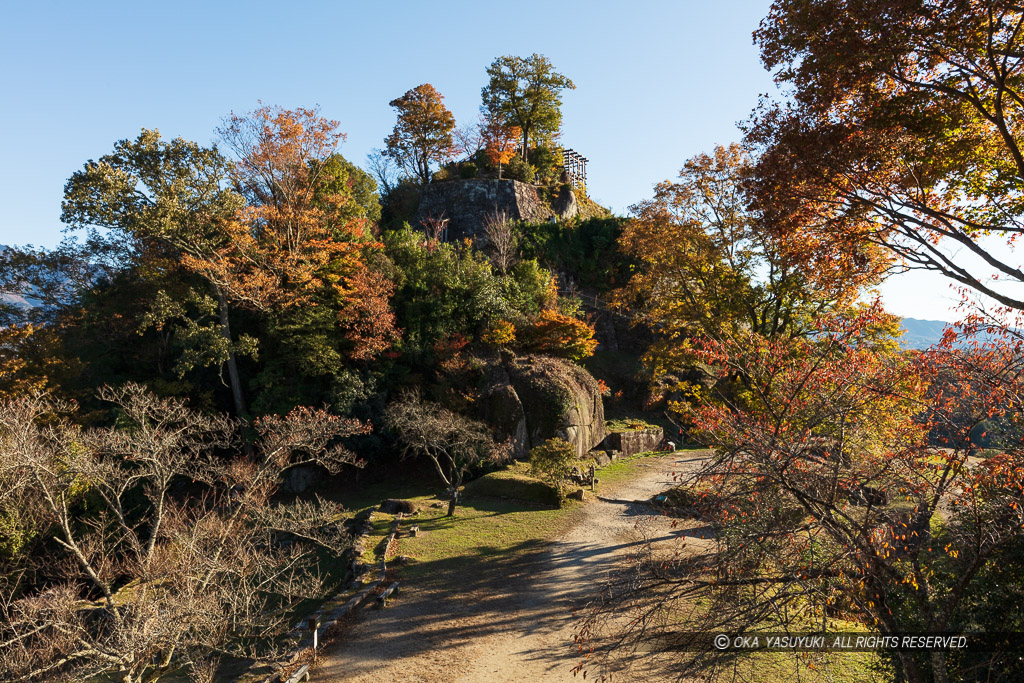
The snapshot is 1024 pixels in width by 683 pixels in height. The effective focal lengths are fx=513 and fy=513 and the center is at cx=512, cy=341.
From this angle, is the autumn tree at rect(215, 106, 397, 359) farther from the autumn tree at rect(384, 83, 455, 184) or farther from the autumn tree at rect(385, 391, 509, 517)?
the autumn tree at rect(384, 83, 455, 184)

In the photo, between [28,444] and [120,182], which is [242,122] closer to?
[120,182]

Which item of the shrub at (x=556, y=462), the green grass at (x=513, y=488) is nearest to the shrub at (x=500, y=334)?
the green grass at (x=513, y=488)

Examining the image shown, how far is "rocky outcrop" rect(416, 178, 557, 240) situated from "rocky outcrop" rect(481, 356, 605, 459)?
A: 13745 mm

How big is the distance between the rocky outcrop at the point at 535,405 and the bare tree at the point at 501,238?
8.61 metres

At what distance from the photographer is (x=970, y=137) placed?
23.3 feet

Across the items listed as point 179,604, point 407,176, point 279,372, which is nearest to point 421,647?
point 179,604

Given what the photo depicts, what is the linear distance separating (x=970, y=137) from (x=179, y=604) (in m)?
13.6

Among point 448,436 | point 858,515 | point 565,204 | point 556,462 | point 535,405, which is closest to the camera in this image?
point 858,515

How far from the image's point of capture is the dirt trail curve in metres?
8.00

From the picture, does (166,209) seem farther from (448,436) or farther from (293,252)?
(448,436)

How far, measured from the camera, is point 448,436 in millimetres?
17125

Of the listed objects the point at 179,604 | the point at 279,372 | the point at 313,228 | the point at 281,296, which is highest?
the point at 313,228

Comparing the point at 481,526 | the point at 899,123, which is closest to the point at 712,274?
the point at 899,123

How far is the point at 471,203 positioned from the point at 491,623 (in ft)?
88.2
